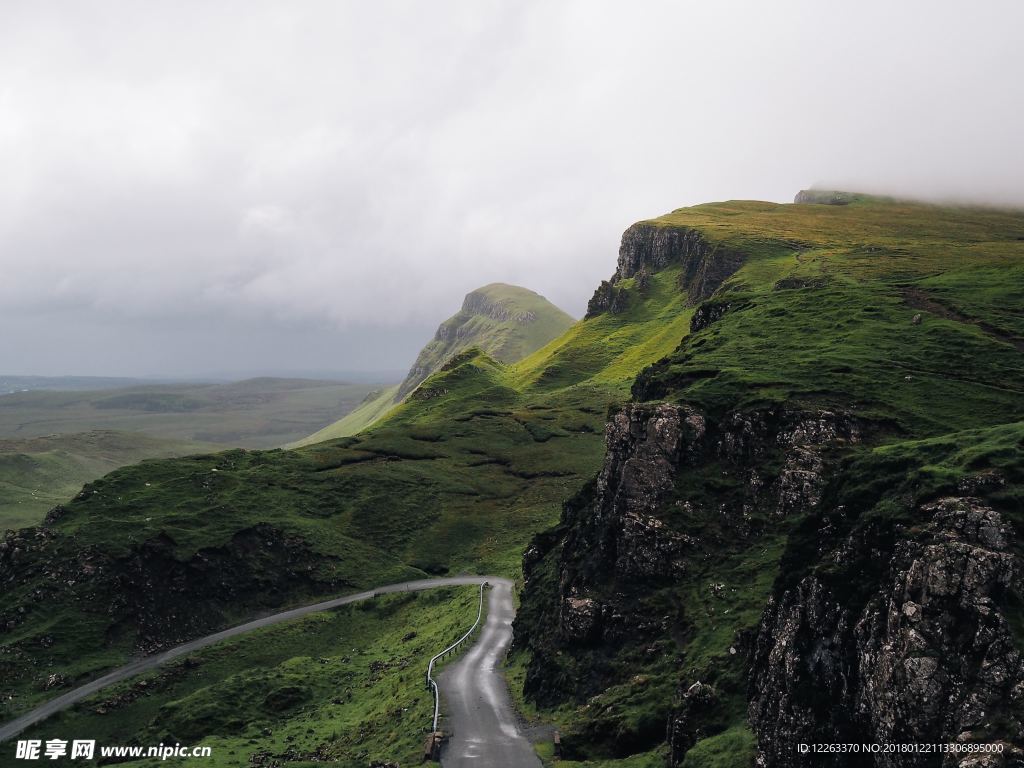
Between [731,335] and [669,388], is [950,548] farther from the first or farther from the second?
[731,335]

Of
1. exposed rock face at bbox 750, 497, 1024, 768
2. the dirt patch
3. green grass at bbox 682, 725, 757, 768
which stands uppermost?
the dirt patch

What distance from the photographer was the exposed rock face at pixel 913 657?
29.2 metres

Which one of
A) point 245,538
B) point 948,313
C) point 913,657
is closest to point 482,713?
point 913,657

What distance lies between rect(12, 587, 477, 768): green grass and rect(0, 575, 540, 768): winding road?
2.50 m

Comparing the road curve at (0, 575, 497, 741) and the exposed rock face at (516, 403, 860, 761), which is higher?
the exposed rock face at (516, 403, 860, 761)

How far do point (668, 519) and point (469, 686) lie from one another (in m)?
23.2

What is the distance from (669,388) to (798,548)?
4850 cm

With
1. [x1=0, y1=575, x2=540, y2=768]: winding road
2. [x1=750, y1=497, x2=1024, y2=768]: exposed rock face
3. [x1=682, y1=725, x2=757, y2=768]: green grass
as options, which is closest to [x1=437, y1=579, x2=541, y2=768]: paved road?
[x1=0, y1=575, x2=540, y2=768]: winding road

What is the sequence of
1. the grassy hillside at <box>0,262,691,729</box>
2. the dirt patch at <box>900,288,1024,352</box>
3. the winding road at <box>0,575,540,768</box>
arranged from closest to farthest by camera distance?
the winding road at <box>0,575,540,768</box>
the dirt patch at <box>900,288,1024,352</box>
the grassy hillside at <box>0,262,691,729</box>

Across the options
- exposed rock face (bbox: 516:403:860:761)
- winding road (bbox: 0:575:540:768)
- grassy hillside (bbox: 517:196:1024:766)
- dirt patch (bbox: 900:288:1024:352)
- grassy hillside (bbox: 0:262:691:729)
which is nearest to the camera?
grassy hillside (bbox: 517:196:1024:766)

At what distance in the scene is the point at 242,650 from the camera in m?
105

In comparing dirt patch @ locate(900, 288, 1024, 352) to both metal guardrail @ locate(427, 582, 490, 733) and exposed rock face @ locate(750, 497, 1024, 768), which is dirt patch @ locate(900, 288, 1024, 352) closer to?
exposed rock face @ locate(750, 497, 1024, 768)

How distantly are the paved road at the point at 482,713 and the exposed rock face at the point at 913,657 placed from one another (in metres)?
20.1

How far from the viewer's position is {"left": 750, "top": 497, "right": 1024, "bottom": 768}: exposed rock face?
29250 millimetres
